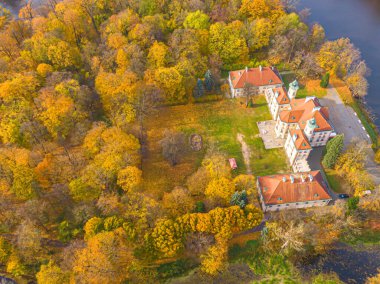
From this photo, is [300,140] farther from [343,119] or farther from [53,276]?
[53,276]

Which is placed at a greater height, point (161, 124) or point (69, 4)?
point (69, 4)

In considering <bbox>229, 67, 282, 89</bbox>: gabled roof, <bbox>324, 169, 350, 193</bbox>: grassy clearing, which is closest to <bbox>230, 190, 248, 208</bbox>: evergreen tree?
<bbox>324, 169, 350, 193</bbox>: grassy clearing

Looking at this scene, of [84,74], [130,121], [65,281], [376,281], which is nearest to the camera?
[65,281]

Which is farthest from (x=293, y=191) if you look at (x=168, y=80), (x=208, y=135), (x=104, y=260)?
(x=168, y=80)

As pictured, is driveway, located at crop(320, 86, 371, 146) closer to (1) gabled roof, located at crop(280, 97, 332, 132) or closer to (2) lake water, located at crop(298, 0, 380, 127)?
(1) gabled roof, located at crop(280, 97, 332, 132)

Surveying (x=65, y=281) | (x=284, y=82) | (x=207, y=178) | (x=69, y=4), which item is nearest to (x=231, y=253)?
(x=207, y=178)

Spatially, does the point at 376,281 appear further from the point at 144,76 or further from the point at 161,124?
the point at 144,76

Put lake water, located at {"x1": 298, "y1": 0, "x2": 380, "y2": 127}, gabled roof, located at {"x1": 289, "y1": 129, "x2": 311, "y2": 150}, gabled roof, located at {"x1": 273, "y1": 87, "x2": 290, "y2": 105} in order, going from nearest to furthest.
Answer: gabled roof, located at {"x1": 289, "y1": 129, "x2": 311, "y2": 150} < gabled roof, located at {"x1": 273, "y1": 87, "x2": 290, "y2": 105} < lake water, located at {"x1": 298, "y1": 0, "x2": 380, "y2": 127}
